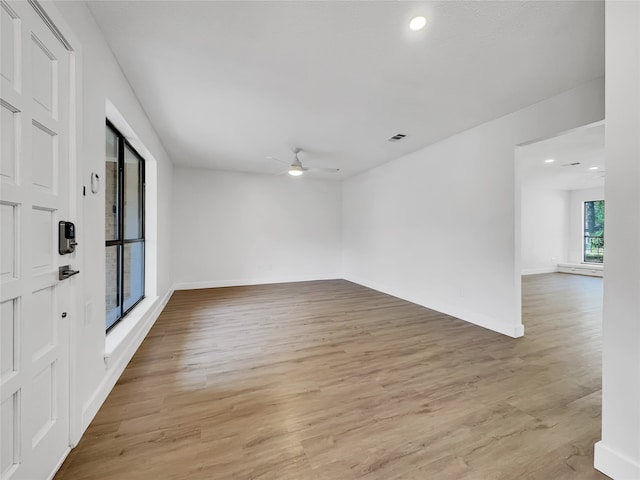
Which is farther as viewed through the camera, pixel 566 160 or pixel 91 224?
pixel 566 160

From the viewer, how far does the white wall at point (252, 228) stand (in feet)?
18.9

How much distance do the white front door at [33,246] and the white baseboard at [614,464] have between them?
108 inches

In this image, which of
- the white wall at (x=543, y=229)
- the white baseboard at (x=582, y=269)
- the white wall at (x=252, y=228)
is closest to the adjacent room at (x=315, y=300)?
the white wall at (x=252, y=228)

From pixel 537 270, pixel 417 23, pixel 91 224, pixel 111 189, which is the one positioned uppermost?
pixel 417 23

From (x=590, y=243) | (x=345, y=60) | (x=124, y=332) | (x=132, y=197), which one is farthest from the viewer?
(x=590, y=243)

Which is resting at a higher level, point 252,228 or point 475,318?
point 252,228

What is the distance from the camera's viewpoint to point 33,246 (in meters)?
1.16

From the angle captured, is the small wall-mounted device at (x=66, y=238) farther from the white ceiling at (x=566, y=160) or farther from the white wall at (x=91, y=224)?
the white ceiling at (x=566, y=160)

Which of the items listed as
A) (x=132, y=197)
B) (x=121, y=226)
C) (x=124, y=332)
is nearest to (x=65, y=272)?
(x=124, y=332)

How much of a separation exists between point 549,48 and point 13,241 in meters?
3.54

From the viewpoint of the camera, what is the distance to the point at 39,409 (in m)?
1.21

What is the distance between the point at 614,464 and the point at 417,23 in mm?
2799

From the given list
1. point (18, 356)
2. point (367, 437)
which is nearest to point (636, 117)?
point (367, 437)

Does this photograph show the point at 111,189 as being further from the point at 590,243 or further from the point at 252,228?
the point at 590,243
